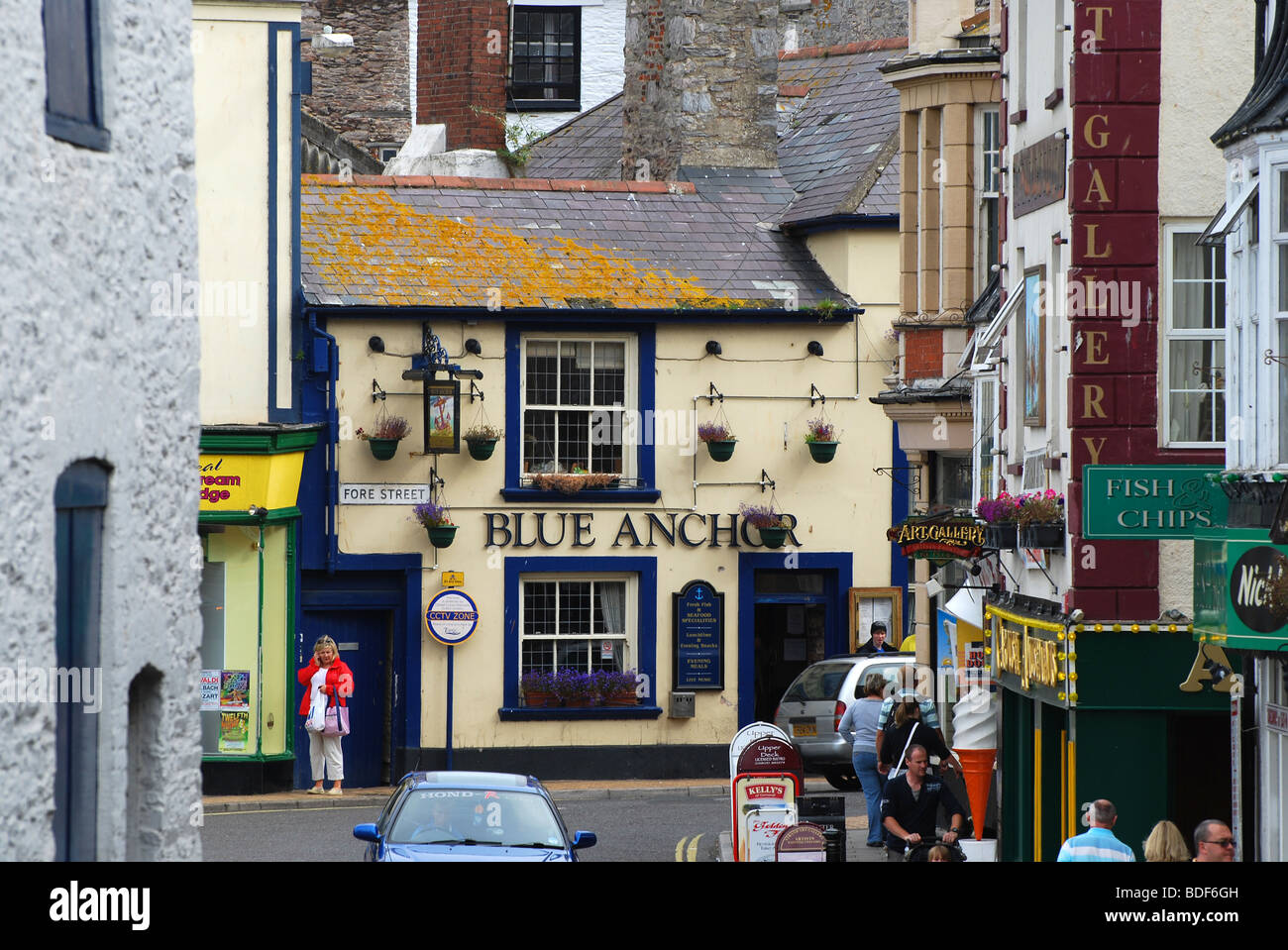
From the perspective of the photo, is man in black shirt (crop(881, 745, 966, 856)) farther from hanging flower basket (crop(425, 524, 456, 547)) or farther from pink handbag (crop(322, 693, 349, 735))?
hanging flower basket (crop(425, 524, 456, 547))

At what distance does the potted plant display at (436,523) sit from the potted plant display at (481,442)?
0.84 m

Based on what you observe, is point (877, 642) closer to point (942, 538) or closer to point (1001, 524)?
point (942, 538)

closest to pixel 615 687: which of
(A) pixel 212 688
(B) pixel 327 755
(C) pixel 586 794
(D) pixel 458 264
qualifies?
(C) pixel 586 794

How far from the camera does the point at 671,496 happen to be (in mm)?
25312

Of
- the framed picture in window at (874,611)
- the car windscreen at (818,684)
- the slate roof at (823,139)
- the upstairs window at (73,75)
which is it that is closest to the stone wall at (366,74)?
the slate roof at (823,139)

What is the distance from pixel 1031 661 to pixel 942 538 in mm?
1410

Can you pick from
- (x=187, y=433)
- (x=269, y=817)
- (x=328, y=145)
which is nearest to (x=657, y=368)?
(x=269, y=817)

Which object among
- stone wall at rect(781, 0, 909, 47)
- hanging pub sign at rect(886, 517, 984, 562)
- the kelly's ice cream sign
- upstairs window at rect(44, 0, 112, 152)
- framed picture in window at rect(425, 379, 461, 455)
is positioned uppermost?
stone wall at rect(781, 0, 909, 47)

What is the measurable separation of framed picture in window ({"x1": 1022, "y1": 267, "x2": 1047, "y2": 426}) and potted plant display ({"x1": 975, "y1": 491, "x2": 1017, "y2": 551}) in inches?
31.2

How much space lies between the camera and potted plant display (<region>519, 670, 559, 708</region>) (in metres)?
24.7

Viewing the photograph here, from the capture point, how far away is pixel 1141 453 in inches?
581

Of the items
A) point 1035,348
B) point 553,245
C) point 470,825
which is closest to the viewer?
point 470,825

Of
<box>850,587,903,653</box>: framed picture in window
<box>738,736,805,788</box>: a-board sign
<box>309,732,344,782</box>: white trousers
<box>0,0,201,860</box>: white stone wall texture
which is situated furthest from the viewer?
<box>850,587,903,653</box>: framed picture in window

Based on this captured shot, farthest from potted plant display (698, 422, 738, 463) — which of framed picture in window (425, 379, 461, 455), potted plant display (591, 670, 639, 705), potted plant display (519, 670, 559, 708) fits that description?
potted plant display (519, 670, 559, 708)
